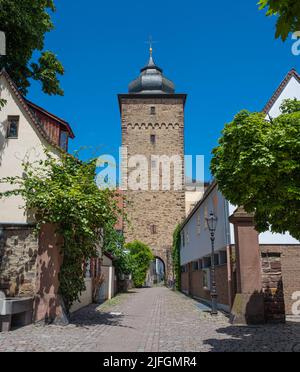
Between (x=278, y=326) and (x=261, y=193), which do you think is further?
(x=278, y=326)

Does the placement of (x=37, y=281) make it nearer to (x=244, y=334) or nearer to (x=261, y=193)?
(x=244, y=334)

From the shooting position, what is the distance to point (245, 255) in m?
11.5

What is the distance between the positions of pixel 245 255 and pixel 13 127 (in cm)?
1000

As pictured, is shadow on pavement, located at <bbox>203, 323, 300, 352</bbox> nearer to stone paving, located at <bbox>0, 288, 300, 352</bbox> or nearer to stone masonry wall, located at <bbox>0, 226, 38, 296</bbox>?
stone paving, located at <bbox>0, 288, 300, 352</bbox>

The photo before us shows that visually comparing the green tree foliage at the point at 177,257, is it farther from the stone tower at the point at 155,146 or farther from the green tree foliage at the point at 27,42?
the green tree foliage at the point at 27,42

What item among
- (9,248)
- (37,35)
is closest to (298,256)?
(9,248)

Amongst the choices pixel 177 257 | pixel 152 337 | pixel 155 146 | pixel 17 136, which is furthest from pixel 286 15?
pixel 155 146

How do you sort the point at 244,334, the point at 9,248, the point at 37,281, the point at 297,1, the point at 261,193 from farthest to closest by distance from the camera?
the point at 9,248 < the point at 37,281 < the point at 244,334 < the point at 261,193 < the point at 297,1

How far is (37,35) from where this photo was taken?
60.7ft

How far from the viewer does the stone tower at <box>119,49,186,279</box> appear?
4106 cm

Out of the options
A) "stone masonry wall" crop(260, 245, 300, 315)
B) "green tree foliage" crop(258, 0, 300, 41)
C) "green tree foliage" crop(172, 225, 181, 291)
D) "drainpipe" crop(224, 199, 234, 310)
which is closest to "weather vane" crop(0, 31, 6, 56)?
"drainpipe" crop(224, 199, 234, 310)

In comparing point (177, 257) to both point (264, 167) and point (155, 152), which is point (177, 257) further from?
point (264, 167)

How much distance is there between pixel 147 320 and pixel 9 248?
4.93 m

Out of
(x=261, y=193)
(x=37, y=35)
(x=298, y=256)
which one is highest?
(x=37, y=35)
